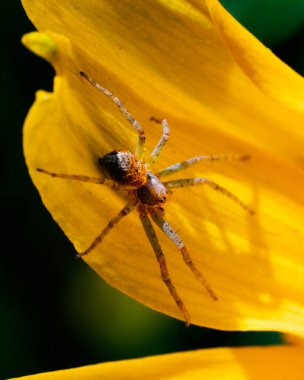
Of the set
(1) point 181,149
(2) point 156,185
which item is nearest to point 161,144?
(1) point 181,149

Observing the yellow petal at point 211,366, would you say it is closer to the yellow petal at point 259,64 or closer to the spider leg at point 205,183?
the spider leg at point 205,183

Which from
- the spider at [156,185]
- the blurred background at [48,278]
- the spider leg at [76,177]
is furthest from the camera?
the blurred background at [48,278]

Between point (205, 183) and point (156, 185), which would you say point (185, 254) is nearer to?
point (205, 183)

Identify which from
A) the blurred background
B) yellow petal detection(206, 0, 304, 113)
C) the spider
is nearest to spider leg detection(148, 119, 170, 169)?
the spider

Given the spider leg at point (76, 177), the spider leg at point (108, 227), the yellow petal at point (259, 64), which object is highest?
the yellow petal at point (259, 64)

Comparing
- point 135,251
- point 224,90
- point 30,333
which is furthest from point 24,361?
point 224,90

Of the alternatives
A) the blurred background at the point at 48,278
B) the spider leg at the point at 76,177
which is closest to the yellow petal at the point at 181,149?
the spider leg at the point at 76,177
